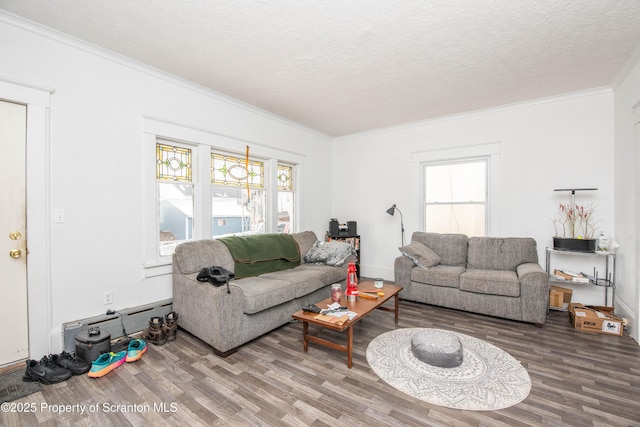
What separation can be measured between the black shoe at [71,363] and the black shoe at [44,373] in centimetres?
3

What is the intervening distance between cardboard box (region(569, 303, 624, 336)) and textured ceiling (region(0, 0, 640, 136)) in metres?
2.61

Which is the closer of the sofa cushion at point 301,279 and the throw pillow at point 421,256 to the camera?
the sofa cushion at point 301,279

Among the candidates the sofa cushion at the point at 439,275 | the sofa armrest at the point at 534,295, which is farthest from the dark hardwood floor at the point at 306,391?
the sofa cushion at the point at 439,275

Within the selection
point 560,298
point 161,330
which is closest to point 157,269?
point 161,330

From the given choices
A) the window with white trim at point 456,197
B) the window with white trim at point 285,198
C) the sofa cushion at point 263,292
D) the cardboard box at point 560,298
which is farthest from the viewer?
the window with white trim at point 285,198

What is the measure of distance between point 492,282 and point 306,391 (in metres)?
2.51

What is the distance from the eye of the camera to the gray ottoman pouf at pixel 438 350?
2.23 metres

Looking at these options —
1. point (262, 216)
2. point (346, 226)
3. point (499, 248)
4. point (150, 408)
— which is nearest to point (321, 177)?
point (346, 226)

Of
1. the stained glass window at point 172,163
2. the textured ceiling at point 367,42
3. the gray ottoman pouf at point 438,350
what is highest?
the textured ceiling at point 367,42

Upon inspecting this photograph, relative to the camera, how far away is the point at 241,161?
4.20 meters

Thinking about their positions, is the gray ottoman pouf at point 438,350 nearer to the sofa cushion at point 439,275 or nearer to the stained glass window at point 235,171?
the sofa cushion at point 439,275

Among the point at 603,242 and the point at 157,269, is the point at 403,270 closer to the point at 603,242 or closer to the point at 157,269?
the point at 603,242

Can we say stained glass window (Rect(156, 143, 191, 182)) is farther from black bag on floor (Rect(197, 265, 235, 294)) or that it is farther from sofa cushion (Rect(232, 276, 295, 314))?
sofa cushion (Rect(232, 276, 295, 314))

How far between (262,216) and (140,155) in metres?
1.93
